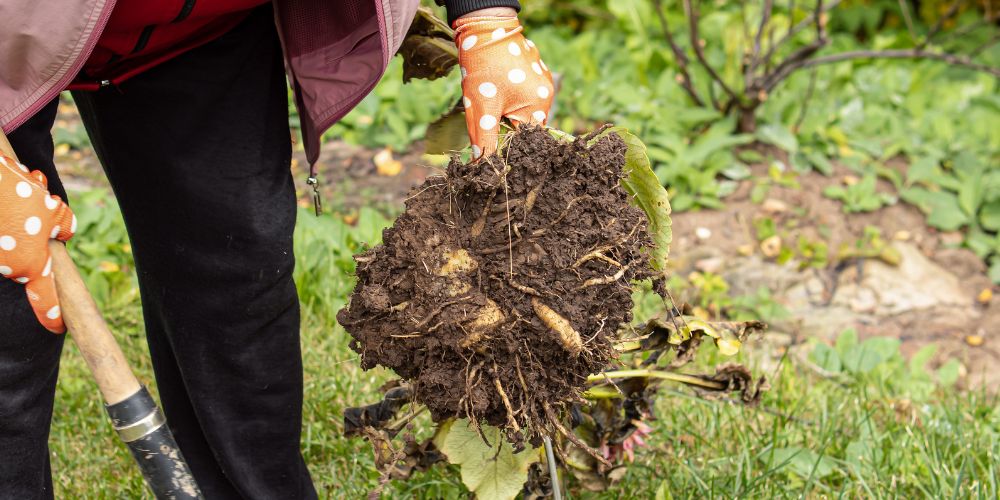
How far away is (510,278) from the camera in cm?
142

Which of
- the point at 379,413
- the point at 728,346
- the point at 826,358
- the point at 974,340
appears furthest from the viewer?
the point at 974,340

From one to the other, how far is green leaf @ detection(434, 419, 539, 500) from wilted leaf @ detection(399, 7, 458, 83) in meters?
0.74

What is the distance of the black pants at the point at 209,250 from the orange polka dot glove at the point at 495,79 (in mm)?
413

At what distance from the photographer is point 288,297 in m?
1.85

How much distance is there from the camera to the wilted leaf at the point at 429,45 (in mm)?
1825

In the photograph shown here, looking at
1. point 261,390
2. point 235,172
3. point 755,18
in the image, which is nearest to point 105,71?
point 235,172

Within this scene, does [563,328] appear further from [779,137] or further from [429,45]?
[779,137]

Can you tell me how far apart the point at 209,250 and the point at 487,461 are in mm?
677

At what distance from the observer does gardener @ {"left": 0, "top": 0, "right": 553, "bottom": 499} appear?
1.35 meters

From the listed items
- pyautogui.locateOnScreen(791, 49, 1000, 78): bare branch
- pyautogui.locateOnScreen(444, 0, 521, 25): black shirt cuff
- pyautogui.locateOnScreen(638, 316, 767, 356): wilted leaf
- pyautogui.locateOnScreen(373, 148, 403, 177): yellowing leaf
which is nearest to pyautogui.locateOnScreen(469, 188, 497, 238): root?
pyautogui.locateOnScreen(444, 0, 521, 25): black shirt cuff

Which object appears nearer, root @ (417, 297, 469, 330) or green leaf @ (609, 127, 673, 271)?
root @ (417, 297, 469, 330)

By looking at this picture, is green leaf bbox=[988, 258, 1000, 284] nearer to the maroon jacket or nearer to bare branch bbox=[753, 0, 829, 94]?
bare branch bbox=[753, 0, 829, 94]

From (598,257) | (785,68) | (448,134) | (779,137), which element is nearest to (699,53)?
(785,68)

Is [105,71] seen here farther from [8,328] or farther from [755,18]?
[755,18]
